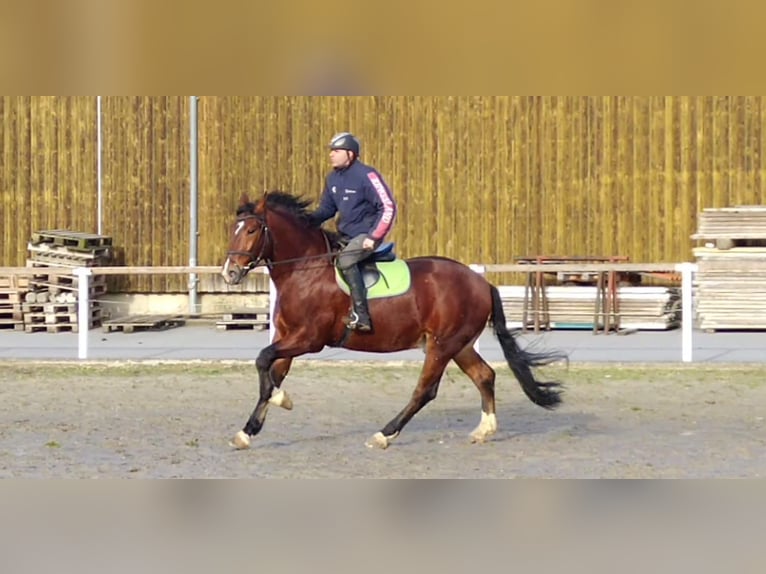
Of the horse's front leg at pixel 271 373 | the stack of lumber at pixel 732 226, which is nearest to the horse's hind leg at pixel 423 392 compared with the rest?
the horse's front leg at pixel 271 373

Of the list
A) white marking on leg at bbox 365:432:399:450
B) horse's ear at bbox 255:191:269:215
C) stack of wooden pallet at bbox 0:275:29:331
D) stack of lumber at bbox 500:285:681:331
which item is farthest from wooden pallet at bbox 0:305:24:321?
white marking on leg at bbox 365:432:399:450

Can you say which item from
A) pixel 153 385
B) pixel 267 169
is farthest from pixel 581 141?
pixel 153 385

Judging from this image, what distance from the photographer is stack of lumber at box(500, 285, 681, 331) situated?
1938 centimetres

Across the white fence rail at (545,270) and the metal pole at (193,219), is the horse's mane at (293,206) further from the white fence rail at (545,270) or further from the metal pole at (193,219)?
the metal pole at (193,219)

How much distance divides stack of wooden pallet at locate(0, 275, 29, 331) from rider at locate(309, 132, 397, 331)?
11450 millimetres

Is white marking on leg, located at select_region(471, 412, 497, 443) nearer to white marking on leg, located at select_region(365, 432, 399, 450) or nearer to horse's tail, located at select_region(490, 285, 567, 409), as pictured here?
horse's tail, located at select_region(490, 285, 567, 409)

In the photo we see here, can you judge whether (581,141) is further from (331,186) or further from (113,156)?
(331,186)

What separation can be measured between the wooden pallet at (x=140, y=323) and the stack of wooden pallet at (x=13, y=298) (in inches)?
52.2

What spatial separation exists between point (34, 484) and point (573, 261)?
13621mm

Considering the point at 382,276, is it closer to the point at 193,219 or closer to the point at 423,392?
the point at 423,392

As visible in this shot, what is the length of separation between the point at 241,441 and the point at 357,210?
1982 millimetres

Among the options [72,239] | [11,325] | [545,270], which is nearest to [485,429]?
[545,270]

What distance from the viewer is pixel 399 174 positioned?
2109cm

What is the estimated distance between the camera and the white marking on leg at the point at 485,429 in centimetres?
1038
